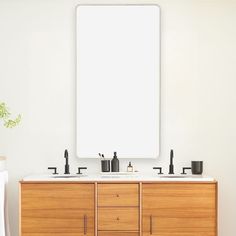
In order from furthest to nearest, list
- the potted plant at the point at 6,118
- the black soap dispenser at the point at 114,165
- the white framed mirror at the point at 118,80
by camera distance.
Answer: the white framed mirror at the point at 118,80 < the black soap dispenser at the point at 114,165 < the potted plant at the point at 6,118

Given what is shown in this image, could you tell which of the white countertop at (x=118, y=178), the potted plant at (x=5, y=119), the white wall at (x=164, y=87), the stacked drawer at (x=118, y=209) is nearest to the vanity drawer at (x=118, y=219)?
the stacked drawer at (x=118, y=209)

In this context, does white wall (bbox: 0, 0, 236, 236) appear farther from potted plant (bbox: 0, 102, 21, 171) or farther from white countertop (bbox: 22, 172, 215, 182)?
white countertop (bbox: 22, 172, 215, 182)

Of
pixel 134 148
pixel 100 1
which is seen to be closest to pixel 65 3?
pixel 100 1

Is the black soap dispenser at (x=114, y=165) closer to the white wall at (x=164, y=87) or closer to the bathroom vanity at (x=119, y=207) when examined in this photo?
the white wall at (x=164, y=87)

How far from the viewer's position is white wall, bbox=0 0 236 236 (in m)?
4.89

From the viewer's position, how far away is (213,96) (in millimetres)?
4906

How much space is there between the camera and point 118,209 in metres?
4.38

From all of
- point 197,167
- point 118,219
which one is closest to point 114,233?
point 118,219

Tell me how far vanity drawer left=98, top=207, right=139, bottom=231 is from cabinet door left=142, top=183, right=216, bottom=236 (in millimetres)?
78

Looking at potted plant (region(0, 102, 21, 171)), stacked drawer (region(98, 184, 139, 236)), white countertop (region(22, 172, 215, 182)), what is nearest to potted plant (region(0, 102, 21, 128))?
potted plant (region(0, 102, 21, 171))

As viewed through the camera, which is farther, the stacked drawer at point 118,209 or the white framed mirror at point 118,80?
the white framed mirror at point 118,80

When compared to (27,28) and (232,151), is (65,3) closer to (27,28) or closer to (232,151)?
(27,28)

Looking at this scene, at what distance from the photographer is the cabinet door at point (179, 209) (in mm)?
4371

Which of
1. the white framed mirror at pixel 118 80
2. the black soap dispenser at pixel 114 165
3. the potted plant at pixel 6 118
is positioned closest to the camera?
the potted plant at pixel 6 118
